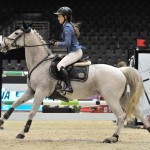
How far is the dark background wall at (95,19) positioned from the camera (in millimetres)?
22062

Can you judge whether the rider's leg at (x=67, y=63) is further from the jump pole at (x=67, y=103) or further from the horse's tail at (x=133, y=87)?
the jump pole at (x=67, y=103)

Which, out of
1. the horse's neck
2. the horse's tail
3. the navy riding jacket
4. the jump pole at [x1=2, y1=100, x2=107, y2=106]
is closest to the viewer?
the navy riding jacket

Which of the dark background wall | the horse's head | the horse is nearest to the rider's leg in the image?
the horse

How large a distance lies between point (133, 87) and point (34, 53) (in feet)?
5.52

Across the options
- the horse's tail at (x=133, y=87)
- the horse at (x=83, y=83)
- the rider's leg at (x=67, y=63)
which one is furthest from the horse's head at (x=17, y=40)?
the horse's tail at (x=133, y=87)

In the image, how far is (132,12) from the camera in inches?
890

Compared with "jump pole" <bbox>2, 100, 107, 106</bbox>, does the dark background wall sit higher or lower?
higher

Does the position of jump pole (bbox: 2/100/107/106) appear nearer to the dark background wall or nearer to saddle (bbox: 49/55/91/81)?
saddle (bbox: 49/55/91/81)

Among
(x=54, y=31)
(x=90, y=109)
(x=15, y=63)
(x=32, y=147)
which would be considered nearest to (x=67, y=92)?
(x=32, y=147)

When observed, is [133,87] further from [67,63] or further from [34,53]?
[34,53]

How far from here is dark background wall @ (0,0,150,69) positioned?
72.4 ft

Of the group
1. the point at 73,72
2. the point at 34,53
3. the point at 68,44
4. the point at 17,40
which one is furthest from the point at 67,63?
the point at 17,40

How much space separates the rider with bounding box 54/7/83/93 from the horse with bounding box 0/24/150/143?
0.22m

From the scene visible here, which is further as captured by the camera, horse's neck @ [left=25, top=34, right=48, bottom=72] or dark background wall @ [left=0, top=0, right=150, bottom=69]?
dark background wall @ [left=0, top=0, right=150, bottom=69]
